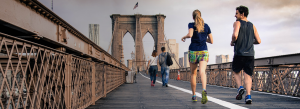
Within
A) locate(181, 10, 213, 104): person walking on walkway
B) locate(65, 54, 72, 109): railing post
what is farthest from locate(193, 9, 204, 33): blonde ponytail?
locate(65, 54, 72, 109): railing post

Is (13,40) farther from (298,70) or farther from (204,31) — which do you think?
(298,70)

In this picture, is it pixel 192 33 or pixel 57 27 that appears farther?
pixel 192 33

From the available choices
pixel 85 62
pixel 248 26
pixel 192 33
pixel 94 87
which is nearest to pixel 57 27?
pixel 85 62

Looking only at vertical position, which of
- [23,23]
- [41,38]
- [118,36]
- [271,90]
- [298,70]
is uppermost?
[118,36]

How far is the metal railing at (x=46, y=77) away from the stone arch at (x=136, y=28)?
68.5m

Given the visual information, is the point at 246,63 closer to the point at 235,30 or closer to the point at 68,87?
the point at 235,30

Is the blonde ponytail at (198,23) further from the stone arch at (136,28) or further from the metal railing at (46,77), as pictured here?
the stone arch at (136,28)

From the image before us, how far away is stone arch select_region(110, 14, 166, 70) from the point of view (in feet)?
240

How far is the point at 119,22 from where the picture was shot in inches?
2997

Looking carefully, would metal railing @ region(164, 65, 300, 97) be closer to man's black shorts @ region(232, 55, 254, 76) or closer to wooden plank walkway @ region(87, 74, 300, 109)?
wooden plank walkway @ region(87, 74, 300, 109)

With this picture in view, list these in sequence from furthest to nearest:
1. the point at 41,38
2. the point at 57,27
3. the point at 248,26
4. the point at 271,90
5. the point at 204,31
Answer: the point at 271,90
the point at 204,31
the point at 248,26
the point at 57,27
the point at 41,38

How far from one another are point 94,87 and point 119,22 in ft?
239

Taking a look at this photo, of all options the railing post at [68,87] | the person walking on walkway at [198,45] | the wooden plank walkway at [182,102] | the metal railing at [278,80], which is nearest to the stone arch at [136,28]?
the metal railing at [278,80]

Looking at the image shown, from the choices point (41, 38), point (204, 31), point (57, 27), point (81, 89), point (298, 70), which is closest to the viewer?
point (41, 38)
